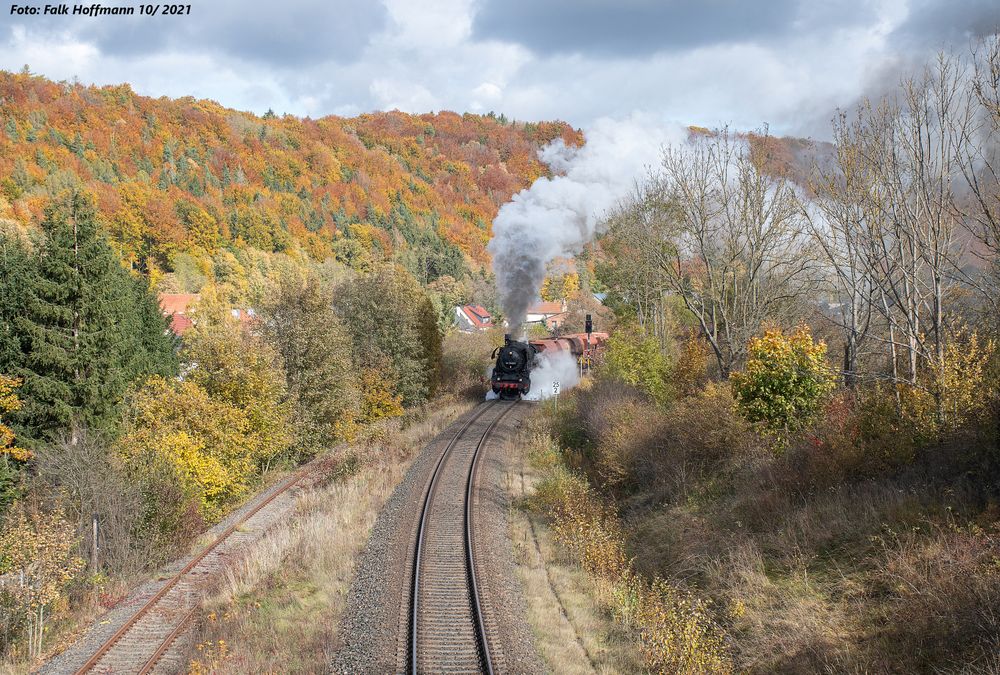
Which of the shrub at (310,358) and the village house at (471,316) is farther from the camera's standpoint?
the village house at (471,316)

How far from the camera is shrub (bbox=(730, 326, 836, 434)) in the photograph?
46.0ft

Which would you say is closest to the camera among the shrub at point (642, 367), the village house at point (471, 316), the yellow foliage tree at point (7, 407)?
the yellow foliage tree at point (7, 407)

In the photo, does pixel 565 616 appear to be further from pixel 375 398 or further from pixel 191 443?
pixel 375 398

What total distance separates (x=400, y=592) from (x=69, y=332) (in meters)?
15.4

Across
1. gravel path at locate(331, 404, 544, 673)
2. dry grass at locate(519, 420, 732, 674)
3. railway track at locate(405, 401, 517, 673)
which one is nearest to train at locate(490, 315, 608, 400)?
dry grass at locate(519, 420, 732, 674)

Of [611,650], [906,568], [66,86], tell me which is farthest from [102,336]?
[66,86]

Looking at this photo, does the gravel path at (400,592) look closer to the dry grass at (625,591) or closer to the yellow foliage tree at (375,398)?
the dry grass at (625,591)

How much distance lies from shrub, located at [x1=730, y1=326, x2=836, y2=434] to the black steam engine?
19.5m

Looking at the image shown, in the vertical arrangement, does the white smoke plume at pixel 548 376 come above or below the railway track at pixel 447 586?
above

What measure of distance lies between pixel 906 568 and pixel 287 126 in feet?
539

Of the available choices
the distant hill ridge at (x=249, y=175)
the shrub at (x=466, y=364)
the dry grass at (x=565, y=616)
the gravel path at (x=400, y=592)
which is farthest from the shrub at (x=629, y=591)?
the distant hill ridge at (x=249, y=175)

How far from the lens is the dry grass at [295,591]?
33.6 feet

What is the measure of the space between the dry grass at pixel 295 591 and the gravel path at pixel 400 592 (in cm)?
31

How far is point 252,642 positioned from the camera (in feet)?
35.6
